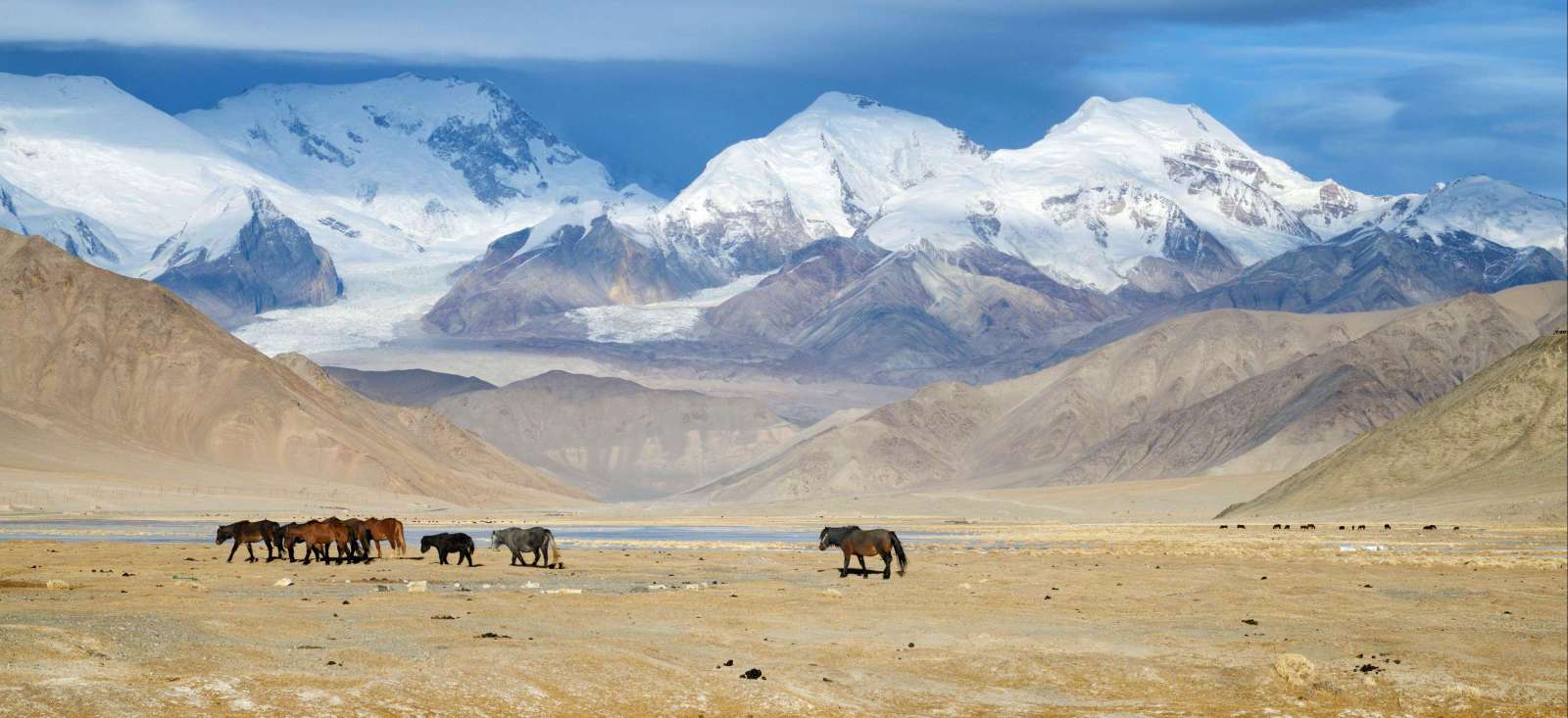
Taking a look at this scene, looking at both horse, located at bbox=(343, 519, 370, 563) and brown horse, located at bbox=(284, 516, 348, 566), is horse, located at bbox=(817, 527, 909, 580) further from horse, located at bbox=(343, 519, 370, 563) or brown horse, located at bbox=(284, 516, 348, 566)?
brown horse, located at bbox=(284, 516, 348, 566)

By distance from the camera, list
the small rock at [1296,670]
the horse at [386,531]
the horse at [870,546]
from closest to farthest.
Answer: the small rock at [1296,670] < the horse at [870,546] < the horse at [386,531]

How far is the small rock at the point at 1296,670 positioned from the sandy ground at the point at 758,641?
0.05 meters

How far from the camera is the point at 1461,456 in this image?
14612cm

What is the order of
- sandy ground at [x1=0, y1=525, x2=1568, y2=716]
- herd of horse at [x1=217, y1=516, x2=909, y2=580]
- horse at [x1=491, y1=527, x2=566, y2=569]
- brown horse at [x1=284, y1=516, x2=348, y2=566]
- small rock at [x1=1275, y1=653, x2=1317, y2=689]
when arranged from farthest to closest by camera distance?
horse at [x1=491, y1=527, x2=566, y2=569]
brown horse at [x1=284, y1=516, x2=348, y2=566]
herd of horse at [x1=217, y1=516, x2=909, y2=580]
small rock at [x1=1275, y1=653, x2=1317, y2=689]
sandy ground at [x1=0, y1=525, x2=1568, y2=716]

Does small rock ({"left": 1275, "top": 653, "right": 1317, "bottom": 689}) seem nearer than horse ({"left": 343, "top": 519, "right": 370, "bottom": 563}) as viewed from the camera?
Yes

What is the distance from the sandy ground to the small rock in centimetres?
5

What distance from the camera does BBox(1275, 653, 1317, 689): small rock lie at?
32.3 metres

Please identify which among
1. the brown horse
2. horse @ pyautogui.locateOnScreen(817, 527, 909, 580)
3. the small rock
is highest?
the brown horse

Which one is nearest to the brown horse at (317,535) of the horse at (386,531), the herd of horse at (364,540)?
the herd of horse at (364,540)

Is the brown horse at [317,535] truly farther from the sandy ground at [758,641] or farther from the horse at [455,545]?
the horse at [455,545]

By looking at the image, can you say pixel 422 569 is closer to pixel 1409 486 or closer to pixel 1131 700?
pixel 1131 700

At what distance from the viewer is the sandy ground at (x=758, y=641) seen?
88.5 feet

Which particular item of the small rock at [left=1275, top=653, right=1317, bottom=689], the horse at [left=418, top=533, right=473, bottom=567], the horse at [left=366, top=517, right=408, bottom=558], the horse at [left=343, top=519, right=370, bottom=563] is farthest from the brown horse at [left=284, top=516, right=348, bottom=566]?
the small rock at [left=1275, top=653, right=1317, bottom=689]

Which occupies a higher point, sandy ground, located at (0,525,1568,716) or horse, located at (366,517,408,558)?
horse, located at (366,517,408,558)
